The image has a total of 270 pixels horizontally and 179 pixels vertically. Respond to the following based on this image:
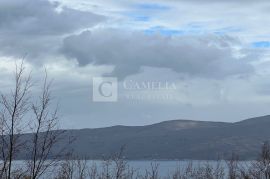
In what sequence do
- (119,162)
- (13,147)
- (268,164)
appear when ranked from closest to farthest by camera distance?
(13,147), (268,164), (119,162)

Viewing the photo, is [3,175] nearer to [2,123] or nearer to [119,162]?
[2,123]

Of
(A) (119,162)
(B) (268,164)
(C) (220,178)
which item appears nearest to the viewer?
(B) (268,164)

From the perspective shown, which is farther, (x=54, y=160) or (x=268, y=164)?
(x=268, y=164)

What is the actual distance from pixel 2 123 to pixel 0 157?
45.4 inches

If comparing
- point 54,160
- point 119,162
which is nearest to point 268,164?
point 119,162

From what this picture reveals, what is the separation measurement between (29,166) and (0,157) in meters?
1.06

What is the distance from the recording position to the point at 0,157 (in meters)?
16.3

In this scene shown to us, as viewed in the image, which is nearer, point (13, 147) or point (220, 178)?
point (13, 147)

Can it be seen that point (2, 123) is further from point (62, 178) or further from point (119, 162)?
point (119, 162)

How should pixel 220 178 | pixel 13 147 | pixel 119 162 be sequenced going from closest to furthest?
pixel 13 147 → pixel 119 162 → pixel 220 178

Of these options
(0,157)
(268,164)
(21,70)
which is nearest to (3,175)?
(0,157)

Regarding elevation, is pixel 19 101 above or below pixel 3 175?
above

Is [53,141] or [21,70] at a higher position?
[21,70]

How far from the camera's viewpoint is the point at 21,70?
16.4 metres
